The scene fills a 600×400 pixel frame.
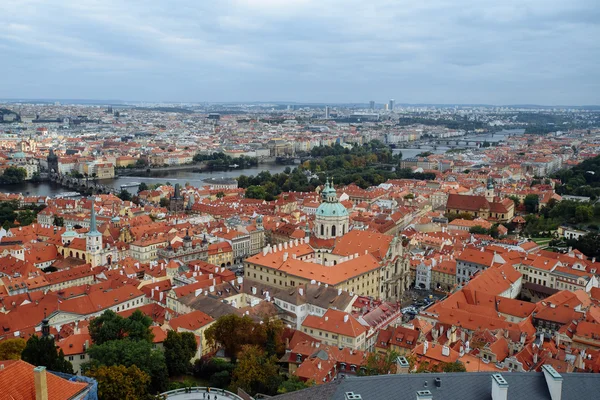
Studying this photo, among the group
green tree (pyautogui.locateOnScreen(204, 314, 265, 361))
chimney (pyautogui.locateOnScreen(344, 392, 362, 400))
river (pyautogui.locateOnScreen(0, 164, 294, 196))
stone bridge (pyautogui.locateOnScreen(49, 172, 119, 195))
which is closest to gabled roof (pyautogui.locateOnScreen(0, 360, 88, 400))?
chimney (pyautogui.locateOnScreen(344, 392, 362, 400))

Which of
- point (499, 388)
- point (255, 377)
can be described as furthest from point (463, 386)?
point (255, 377)

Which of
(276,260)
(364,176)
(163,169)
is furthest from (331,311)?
(163,169)

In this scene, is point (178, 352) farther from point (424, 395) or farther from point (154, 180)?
point (154, 180)

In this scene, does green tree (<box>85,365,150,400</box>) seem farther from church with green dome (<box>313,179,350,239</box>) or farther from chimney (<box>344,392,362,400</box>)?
church with green dome (<box>313,179,350,239</box>)

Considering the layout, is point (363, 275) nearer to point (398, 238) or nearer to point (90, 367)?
point (398, 238)

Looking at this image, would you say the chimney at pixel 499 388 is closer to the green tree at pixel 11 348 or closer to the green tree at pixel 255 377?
the green tree at pixel 255 377
